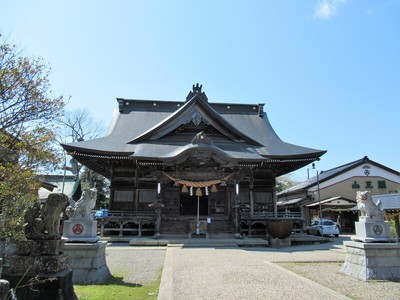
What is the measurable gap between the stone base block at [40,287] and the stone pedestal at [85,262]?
2.39m

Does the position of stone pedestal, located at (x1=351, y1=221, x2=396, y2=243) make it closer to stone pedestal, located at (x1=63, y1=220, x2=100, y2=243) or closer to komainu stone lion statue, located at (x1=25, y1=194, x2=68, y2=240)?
stone pedestal, located at (x1=63, y1=220, x2=100, y2=243)

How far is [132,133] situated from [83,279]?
54.6 ft

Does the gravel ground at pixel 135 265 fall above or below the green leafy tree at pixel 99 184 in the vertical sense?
below

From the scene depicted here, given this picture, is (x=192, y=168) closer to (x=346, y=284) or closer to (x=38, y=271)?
(x=346, y=284)

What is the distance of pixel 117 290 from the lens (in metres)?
6.14

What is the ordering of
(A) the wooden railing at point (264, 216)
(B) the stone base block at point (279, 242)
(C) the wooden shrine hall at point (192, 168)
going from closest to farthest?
(B) the stone base block at point (279, 242) < (C) the wooden shrine hall at point (192, 168) < (A) the wooden railing at point (264, 216)

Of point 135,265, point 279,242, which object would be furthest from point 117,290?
point 279,242

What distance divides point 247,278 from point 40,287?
4702 millimetres

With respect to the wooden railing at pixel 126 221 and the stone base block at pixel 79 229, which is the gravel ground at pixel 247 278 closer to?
the stone base block at pixel 79 229

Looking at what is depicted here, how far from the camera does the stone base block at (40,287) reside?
4.45 meters

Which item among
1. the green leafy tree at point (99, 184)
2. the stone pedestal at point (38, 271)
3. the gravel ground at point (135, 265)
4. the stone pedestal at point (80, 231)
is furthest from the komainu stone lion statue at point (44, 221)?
the green leafy tree at point (99, 184)

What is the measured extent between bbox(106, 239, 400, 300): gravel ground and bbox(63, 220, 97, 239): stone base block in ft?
4.73

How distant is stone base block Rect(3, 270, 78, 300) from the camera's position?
445cm

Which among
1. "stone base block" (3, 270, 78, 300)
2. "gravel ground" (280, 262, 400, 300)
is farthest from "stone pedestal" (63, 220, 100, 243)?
"gravel ground" (280, 262, 400, 300)
